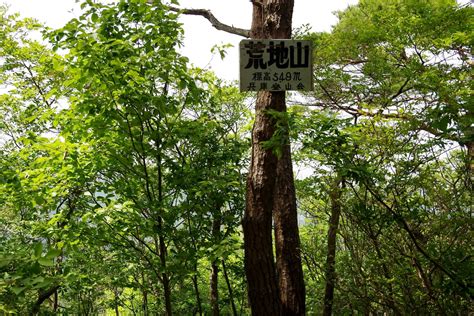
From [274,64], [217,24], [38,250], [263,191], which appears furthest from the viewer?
[217,24]

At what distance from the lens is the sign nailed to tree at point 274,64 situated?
241 cm

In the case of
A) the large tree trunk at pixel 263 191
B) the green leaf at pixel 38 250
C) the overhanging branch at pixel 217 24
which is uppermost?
the overhanging branch at pixel 217 24

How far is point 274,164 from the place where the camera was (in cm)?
283

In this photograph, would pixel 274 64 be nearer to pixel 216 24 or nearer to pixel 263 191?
pixel 263 191

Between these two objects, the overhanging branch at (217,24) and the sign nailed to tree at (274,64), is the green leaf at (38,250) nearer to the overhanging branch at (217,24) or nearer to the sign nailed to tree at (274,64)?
the sign nailed to tree at (274,64)

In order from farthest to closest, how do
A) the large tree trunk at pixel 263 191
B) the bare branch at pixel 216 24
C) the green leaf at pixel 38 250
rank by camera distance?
the bare branch at pixel 216 24 < the large tree trunk at pixel 263 191 < the green leaf at pixel 38 250

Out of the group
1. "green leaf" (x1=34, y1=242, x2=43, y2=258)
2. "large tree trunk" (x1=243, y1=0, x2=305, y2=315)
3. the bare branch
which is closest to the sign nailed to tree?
"large tree trunk" (x1=243, y1=0, x2=305, y2=315)

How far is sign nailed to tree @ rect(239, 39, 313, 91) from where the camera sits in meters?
2.41

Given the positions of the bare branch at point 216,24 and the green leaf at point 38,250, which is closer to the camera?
the green leaf at point 38,250

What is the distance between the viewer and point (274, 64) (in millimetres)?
2430

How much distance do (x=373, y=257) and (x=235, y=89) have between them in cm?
497

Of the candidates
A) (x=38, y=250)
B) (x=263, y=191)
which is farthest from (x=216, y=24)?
(x=38, y=250)

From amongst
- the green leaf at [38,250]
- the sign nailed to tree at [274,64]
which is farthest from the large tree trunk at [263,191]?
the green leaf at [38,250]

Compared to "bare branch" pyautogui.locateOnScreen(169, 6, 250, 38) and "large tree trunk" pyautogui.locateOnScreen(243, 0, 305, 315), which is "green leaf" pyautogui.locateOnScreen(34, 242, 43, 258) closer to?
"large tree trunk" pyautogui.locateOnScreen(243, 0, 305, 315)
